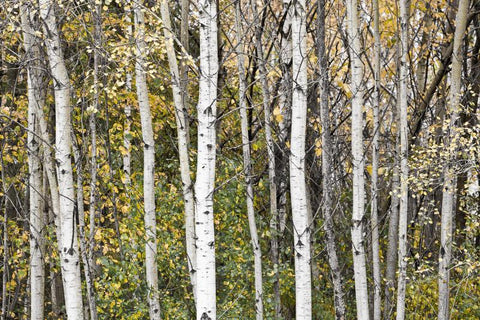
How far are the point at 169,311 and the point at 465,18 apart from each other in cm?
518

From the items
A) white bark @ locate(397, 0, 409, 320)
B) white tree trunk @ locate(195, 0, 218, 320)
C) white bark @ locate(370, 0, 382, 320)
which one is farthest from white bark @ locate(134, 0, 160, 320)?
white bark @ locate(397, 0, 409, 320)

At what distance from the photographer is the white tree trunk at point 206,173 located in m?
4.47

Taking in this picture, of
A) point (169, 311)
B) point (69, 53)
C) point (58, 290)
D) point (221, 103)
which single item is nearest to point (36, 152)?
point (169, 311)

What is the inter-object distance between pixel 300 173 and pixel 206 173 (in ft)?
4.17

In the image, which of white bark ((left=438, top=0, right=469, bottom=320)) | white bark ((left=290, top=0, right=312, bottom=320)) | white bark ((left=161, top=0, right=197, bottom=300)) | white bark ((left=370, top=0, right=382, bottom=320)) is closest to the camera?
white bark ((left=290, top=0, right=312, bottom=320))

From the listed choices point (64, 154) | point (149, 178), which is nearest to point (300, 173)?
point (149, 178)

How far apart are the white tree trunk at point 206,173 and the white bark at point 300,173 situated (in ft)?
3.79

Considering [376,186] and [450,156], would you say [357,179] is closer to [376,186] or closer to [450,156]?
[376,186]

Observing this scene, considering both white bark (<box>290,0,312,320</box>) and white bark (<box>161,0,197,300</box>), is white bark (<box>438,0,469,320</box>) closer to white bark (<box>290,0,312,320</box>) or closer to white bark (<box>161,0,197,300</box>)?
white bark (<box>290,0,312,320</box>)

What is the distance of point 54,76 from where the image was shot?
16.3 feet

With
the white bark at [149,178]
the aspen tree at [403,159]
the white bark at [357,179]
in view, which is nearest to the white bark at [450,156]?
the aspen tree at [403,159]

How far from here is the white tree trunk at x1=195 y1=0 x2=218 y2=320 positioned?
4469 mm

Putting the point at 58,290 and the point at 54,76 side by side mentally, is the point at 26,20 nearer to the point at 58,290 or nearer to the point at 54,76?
the point at 54,76

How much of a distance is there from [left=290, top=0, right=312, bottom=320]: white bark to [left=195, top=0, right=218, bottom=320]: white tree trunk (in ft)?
3.79
